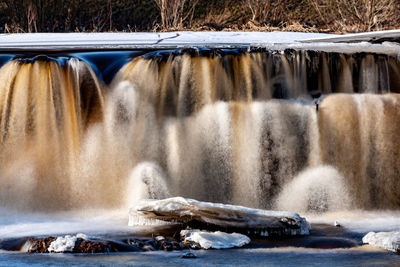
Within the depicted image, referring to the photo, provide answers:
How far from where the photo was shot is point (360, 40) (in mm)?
12375

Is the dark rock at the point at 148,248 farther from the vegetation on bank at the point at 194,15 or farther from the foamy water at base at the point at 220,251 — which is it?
the vegetation on bank at the point at 194,15

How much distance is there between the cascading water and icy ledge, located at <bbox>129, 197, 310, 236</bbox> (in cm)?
136

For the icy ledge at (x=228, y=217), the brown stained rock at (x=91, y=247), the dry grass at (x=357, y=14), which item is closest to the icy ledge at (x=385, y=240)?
the icy ledge at (x=228, y=217)

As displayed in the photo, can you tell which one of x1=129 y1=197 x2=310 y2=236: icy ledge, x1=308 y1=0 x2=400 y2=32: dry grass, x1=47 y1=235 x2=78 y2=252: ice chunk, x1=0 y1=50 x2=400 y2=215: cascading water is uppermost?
x1=308 y1=0 x2=400 y2=32: dry grass

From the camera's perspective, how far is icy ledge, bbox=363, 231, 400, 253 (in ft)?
26.7

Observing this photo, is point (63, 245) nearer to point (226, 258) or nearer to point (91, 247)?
Answer: point (91, 247)

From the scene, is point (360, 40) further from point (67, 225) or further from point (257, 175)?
point (67, 225)

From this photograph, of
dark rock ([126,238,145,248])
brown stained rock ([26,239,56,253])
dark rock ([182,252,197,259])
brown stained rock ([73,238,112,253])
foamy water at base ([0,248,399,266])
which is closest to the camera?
foamy water at base ([0,248,399,266])

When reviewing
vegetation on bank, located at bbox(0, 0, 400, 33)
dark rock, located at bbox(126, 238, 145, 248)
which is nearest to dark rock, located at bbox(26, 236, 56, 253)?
dark rock, located at bbox(126, 238, 145, 248)

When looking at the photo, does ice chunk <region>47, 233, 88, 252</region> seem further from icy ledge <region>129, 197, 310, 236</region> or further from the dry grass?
the dry grass

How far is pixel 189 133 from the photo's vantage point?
10.7m

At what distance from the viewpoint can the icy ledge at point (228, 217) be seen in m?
8.90

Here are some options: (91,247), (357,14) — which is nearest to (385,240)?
(91,247)

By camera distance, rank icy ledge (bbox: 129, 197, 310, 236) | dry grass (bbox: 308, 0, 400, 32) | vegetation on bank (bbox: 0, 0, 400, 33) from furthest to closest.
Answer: vegetation on bank (bbox: 0, 0, 400, 33) → dry grass (bbox: 308, 0, 400, 32) → icy ledge (bbox: 129, 197, 310, 236)
